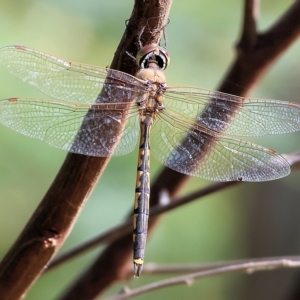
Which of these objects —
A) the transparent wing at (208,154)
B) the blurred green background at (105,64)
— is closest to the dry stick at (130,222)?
the transparent wing at (208,154)

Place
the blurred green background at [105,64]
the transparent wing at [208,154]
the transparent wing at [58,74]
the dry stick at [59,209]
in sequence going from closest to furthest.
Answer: the dry stick at [59,209] < the transparent wing at [58,74] < the transparent wing at [208,154] < the blurred green background at [105,64]

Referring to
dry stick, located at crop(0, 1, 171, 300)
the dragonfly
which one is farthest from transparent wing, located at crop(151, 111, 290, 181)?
dry stick, located at crop(0, 1, 171, 300)

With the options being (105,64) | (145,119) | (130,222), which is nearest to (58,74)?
(145,119)

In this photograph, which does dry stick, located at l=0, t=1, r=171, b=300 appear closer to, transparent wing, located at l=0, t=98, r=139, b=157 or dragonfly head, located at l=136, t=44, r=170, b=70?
dragonfly head, located at l=136, t=44, r=170, b=70

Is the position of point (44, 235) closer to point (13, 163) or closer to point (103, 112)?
point (103, 112)

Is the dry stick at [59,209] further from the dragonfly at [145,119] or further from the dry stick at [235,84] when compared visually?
the dry stick at [235,84]

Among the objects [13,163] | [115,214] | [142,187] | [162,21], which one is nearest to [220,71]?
[115,214]
